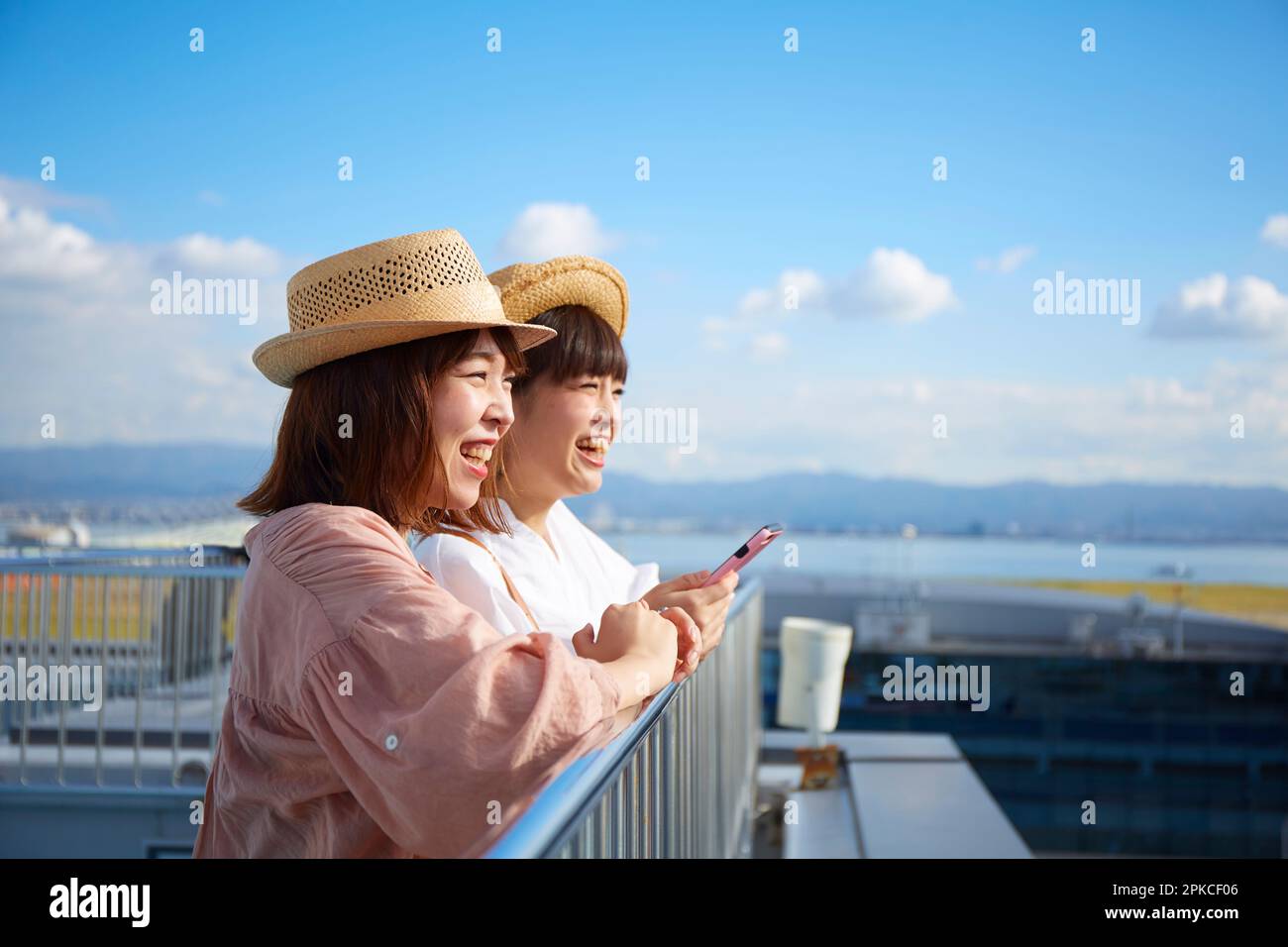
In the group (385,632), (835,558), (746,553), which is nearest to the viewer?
(385,632)

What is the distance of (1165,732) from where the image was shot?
1134 cm

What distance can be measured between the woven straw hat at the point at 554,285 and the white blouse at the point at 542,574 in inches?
18.8

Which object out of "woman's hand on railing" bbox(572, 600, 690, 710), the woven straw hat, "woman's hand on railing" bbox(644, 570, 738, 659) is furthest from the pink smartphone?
the woven straw hat

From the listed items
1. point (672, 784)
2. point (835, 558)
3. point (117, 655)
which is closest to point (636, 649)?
point (672, 784)

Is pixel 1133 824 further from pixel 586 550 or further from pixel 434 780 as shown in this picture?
pixel 434 780

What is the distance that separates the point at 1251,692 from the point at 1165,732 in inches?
48.5

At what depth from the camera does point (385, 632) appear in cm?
111

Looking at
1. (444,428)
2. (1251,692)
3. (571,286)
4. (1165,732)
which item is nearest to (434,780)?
(444,428)

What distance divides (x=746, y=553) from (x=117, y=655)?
19.4 feet

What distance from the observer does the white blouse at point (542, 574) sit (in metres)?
1.79

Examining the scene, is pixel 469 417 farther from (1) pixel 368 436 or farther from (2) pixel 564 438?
(2) pixel 564 438

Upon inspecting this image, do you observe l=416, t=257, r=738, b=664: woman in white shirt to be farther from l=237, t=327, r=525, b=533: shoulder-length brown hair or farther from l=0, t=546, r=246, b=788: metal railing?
l=0, t=546, r=246, b=788: metal railing

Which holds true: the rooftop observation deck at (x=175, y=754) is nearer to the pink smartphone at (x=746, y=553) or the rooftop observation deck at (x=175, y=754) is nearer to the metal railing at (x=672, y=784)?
the metal railing at (x=672, y=784)
